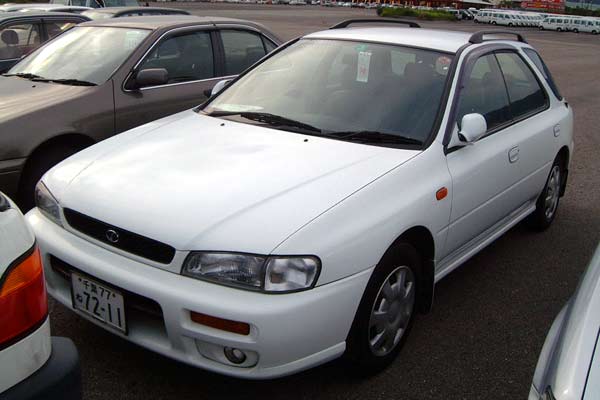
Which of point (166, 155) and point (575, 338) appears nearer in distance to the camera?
point (575, 338)

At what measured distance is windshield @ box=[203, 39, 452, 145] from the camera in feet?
10.9

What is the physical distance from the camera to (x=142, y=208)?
8.51 ft

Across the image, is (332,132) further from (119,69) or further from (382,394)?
(119,69)

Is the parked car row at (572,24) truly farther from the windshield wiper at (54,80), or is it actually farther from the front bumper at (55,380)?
the front bumper at (55,380)

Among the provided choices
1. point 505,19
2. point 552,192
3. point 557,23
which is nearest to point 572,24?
point 557,23

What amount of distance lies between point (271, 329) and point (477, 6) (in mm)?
89124

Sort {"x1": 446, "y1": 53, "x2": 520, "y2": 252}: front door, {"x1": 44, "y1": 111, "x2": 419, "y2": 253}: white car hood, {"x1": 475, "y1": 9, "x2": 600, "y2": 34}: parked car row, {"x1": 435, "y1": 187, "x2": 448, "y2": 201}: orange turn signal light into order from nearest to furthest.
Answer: {"x1": 44, "y1": 111, "x2": 419, "y2": 253}: white car hood, {"x1": 435, "y1": 187, "x2": 448, "y2": 201}: orange turn signal light, {"x1": 446, "y1": 53, "x2": 520, "y2": 252}: front door, {"x1": 475, "y1": 9, "x2": 600, "y2": 34}: parked car row

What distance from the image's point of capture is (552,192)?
4.78 m

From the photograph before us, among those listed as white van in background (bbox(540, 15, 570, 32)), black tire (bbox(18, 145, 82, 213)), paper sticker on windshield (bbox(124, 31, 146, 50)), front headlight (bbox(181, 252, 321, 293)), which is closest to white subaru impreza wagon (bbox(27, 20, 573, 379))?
front headlight (bbox(181, 252, 321, 293))

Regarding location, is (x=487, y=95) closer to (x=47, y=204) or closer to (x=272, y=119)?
(x=272, y=119)

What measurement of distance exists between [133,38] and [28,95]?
1.06 meters

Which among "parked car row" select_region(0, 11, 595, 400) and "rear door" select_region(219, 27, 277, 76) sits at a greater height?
"rear door" select_region(219, 27, 277, 76)

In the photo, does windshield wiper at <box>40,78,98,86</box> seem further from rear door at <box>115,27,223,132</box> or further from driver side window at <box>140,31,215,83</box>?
driver side window at <box>140,31,215,83</box>

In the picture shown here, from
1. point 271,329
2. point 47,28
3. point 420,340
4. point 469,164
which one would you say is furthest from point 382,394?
point 47,28
